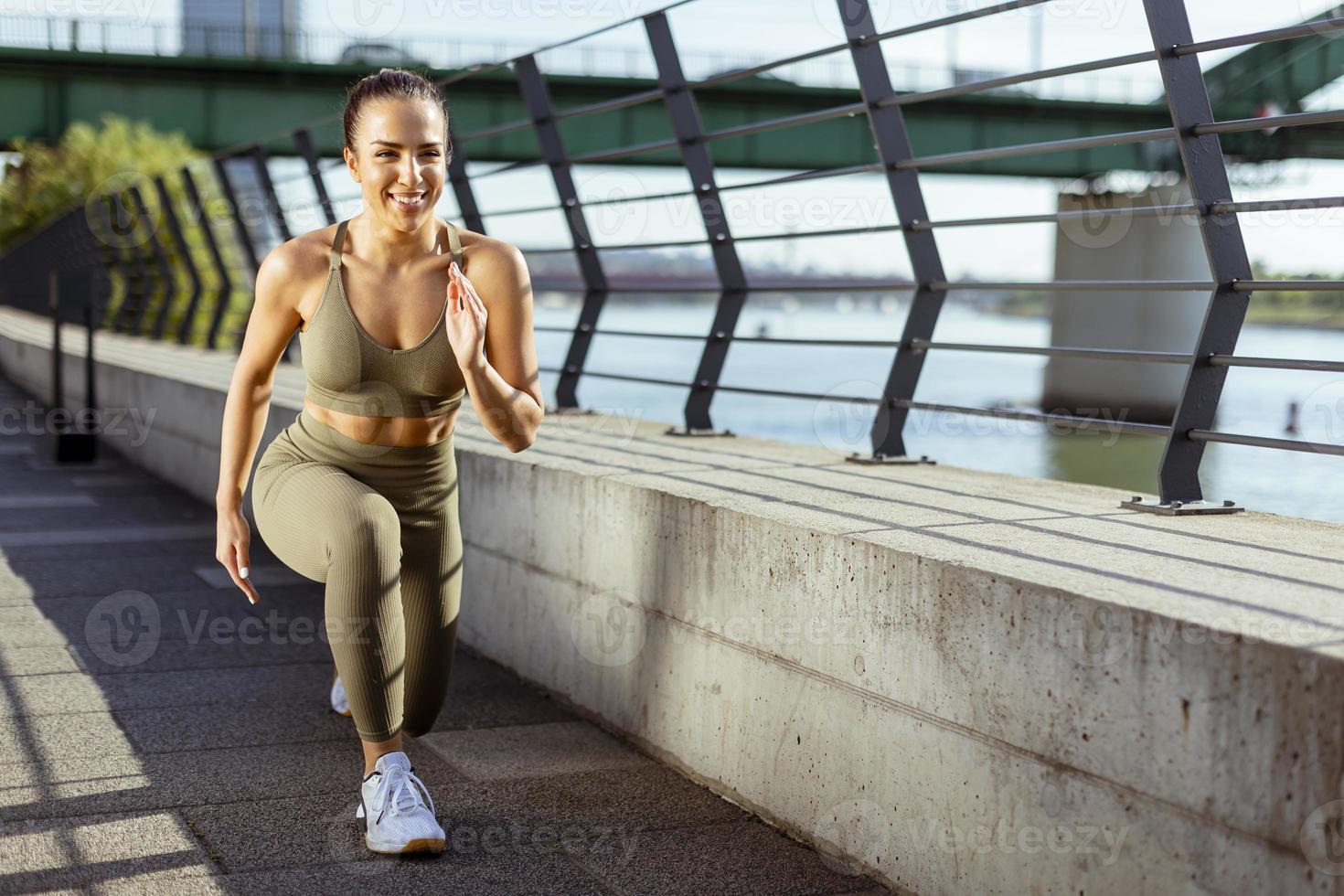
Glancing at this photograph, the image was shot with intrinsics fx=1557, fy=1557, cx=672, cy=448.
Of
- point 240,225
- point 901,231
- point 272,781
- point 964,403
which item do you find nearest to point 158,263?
point 240,225

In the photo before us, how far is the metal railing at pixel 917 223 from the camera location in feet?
13.6

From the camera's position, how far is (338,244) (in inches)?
145

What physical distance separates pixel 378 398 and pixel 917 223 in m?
2.36

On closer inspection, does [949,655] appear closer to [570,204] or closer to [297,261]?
[297,261]

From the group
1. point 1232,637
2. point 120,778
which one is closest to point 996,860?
point 1232,637

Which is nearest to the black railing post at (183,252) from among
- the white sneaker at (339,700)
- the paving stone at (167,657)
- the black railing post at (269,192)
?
the black railing post at (269,192)

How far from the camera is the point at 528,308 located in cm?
371

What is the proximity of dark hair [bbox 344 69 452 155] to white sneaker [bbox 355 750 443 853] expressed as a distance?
4.76 ft

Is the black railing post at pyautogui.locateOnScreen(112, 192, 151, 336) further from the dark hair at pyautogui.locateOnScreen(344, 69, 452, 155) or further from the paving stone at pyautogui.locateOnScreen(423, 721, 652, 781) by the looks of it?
the dark hair at pyautogui.locateOnScreen(344, 69, 452, 155)

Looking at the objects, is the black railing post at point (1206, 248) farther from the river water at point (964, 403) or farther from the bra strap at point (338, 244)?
the bra strap at point (338, 244)

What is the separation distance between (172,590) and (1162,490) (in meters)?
4.31

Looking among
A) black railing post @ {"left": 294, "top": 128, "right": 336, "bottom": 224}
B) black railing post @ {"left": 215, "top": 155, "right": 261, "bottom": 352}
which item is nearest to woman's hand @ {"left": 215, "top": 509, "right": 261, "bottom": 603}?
black railing post @ {"left": 294, "top": 128, "right": 336, "bottom": 224}

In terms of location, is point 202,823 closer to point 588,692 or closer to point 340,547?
point 340,547

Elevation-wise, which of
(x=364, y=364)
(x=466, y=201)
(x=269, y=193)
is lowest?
(x=364, y=364)
